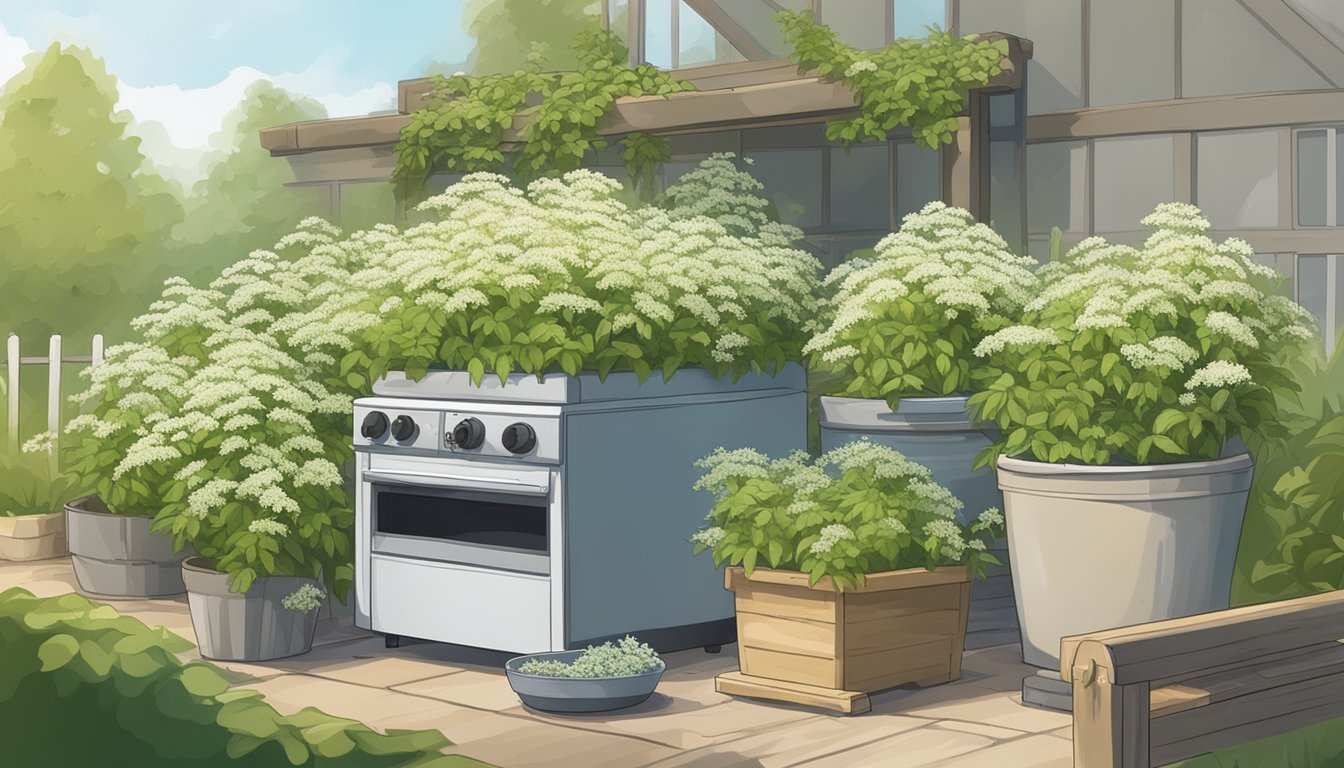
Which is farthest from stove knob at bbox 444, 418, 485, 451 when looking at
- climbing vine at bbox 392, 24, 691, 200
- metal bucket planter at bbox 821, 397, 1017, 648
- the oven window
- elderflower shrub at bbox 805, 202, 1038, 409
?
climbing vine at bbox 392, 24, 691, 200

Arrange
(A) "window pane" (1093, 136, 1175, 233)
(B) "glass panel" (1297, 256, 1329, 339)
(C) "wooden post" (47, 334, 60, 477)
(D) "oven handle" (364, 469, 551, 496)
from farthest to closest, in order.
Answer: (C) "wooden post" (47, 334, 60, 477), (A) "window pane" (1093, 136, 1175, 233), (B) "glass panel" (1297, 256, 1329, 339), (D) "oven handle" (364, 469, 551, 496)

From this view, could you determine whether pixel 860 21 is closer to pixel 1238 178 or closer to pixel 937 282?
pixel 1238 178

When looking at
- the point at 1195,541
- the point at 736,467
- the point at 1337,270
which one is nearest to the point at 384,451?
the point at 736,467

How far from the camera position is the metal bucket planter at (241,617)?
6766mm

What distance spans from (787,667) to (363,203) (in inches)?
236

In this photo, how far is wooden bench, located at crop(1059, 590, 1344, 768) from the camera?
451 centimetres

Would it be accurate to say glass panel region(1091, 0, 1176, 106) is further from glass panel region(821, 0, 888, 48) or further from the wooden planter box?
the wooden planter box

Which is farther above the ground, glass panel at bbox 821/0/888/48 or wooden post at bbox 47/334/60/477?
glass panel at bbox 821/0/888/48

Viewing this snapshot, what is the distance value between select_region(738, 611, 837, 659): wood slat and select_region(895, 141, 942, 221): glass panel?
129 inches

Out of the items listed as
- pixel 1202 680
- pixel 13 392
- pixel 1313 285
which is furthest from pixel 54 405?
pixel 1202 680

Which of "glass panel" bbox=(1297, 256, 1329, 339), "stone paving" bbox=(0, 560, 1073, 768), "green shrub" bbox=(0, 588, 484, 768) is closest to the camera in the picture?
"green shrub" bbox=(0, 588, 484, 768)

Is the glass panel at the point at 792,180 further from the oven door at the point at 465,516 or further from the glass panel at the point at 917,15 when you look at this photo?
the oven door at the point at 465,516

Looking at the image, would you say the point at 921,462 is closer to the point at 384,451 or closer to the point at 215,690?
the point at 384,451

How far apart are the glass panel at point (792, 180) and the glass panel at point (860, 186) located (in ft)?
0.35
